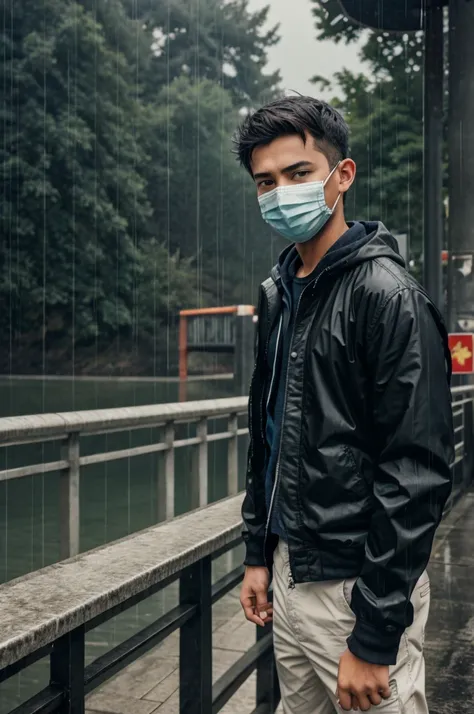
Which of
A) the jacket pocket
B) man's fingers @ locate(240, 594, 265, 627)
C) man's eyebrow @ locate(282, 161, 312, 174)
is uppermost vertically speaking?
man's eyebrow @ locate(282, 161, 312, 174)

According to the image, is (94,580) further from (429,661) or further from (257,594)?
(429,661)

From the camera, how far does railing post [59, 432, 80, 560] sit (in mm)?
4070

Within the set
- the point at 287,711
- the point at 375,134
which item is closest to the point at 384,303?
the point at 287,711

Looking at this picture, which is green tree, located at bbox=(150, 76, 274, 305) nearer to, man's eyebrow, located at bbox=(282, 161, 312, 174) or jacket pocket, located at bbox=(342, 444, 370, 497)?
man's eyebrow, located at bbox=(282, 161, 312, 174)

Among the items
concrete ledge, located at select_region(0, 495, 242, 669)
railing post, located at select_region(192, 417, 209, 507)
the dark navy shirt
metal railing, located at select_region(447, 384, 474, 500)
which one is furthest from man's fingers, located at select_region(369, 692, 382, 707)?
metal railing, located at select_region(447, 384, 474, 500)

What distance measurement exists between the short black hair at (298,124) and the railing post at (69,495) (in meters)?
2.26

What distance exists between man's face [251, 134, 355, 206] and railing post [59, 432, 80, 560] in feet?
7.24

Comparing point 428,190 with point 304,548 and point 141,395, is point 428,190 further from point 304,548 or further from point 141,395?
point 141,395

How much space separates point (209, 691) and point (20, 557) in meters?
8.24

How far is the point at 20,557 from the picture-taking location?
1080 cm

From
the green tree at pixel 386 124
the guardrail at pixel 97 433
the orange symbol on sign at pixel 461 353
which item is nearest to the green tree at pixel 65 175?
the green tree at pixel 386 124

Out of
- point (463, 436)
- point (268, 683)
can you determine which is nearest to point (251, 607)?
point (268, 683)

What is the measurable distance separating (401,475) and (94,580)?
92cm

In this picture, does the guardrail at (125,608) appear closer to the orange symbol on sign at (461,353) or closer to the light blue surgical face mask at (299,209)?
the light blue surgical face mask at (299,209)
